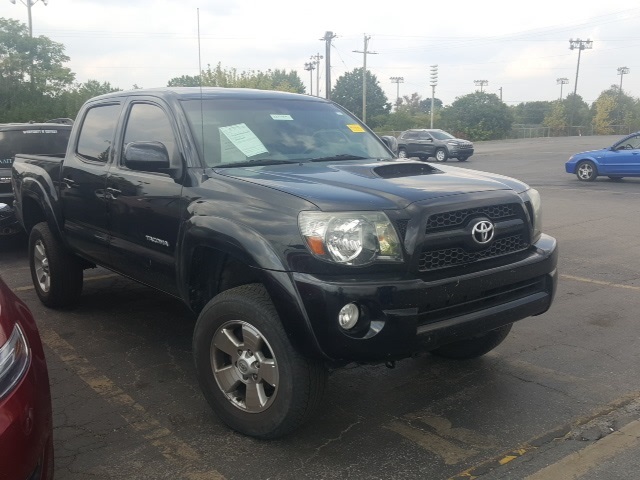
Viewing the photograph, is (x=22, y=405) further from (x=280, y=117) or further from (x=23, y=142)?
(x=23, y=142)

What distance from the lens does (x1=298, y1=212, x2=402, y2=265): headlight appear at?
10.7 ft

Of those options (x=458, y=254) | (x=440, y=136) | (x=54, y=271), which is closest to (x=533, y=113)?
(x=440, y=136)

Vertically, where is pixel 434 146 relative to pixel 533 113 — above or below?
below

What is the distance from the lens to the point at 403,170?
160 inches

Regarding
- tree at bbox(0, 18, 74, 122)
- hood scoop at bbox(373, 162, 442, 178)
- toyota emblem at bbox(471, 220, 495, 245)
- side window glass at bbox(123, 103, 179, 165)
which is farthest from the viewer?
tree at bbox(0, 18, 74, 122)

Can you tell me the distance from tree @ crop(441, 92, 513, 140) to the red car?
64.7 m

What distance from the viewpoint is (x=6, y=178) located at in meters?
8.80

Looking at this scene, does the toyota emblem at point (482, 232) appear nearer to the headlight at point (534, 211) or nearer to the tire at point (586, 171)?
the headlight at point (534, 211)

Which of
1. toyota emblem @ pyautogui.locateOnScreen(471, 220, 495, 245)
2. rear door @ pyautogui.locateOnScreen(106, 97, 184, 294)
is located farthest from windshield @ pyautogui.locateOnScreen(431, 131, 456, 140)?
toyota emblem @ pyautogui.locateOnScreen(471, 220, 495, 245)

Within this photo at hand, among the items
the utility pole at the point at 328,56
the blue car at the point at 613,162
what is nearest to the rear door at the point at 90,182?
the blue car at the point at 613,162

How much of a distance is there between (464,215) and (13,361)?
2258 mm

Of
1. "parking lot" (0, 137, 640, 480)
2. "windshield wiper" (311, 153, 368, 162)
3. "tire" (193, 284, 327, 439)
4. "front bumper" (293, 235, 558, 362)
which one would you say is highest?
"windshield wiper" (311, 153, 368, 162)

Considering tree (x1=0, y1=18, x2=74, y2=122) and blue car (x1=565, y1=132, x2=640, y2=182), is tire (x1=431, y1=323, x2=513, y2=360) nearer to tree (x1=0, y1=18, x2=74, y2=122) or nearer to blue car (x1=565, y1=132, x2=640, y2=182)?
blue car (x1=565, y1=132, x2=640, y2=182)

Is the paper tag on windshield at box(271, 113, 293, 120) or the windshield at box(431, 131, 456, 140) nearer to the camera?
the paper tag on windshield at box(271, 113, 293, 120)
